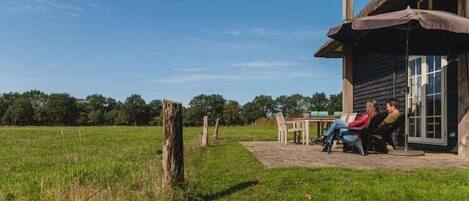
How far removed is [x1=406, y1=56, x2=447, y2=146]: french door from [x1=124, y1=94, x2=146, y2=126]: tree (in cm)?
7694

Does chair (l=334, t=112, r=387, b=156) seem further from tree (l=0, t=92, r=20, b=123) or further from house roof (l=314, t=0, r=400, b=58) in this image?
tree (l=0, t=92, r=20, b=123)

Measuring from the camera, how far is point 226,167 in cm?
879

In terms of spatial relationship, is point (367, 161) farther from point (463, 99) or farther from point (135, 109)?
point (135, 109)

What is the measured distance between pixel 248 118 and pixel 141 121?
16607 mm

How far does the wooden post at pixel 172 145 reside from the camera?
20.4 feet

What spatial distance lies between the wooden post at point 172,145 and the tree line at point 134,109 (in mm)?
73174

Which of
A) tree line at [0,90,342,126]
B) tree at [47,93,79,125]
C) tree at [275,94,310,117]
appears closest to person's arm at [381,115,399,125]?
tree line at [0,90,342,126]

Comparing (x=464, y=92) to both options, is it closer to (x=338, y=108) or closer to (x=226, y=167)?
(x=226, y=167)

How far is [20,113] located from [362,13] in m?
88.0

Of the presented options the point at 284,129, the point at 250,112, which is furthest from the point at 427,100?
the point at 250,112

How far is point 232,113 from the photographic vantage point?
80.9 metres

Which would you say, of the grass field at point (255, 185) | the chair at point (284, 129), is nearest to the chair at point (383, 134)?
the grass field at point (255, 185)

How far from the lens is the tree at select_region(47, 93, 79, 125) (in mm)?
91500

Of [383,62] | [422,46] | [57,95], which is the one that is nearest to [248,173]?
[422,46]
